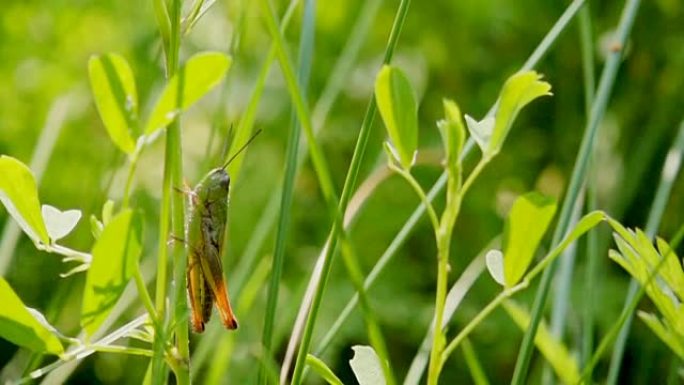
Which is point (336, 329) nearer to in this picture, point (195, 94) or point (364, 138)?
point (364, 138)

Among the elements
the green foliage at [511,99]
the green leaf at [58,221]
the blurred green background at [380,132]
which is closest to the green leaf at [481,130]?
the green foliage at [511,99]

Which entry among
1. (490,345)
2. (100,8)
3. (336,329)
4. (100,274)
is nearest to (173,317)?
(100,274)

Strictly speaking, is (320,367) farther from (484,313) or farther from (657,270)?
(657,270)

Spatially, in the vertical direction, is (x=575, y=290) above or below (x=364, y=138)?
below

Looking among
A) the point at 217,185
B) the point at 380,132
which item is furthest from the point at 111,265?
the point at 380,132

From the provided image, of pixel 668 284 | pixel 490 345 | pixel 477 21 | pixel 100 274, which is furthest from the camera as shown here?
pixel 477 21

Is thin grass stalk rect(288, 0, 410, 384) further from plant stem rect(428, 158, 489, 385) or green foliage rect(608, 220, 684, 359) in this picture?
green foliage rect(608, 220, 684, 359)

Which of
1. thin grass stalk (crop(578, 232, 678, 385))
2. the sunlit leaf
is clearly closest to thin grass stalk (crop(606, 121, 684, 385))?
thin grass stalk (crop(578, 232, 678, 385))

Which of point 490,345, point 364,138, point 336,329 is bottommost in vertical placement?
point 490,345
